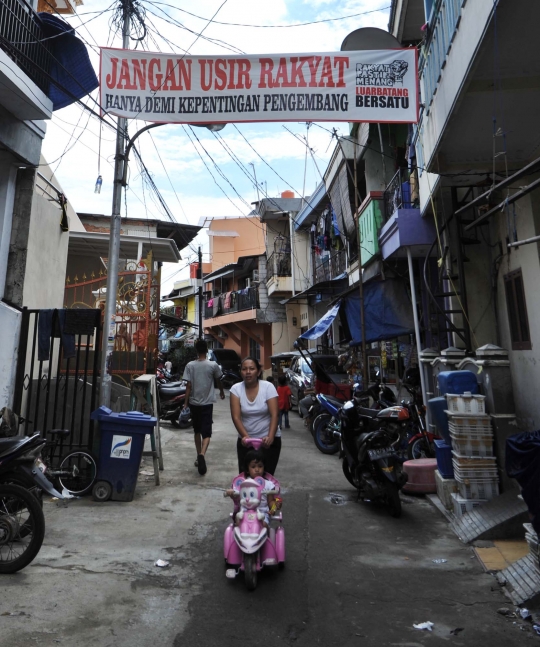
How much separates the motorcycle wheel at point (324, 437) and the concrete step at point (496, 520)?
4141mm

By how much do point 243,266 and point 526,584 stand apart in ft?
81.2

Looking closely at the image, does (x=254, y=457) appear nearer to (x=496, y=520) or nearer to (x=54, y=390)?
(x=496, y=520)

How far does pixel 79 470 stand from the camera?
18.1 ft

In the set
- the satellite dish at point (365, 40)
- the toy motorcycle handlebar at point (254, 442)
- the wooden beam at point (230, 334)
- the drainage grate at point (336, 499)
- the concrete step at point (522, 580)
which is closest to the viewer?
the concrete step at point (522, 580)

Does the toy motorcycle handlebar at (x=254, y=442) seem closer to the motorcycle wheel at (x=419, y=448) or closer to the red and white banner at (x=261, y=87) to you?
the motorcycle wheel at (x=419, y=448)

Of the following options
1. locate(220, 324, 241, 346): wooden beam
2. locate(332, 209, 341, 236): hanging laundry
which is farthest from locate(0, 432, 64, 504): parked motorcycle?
locate(220, 324, 241, 346): wooden beam

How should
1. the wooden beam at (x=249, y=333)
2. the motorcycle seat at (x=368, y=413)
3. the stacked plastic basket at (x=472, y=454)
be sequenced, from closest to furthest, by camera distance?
the stacked plastic basket at (x=472, y=454), the motorcycle seat at (x=368, y=413), the wooden beam at (x=249, y=333)

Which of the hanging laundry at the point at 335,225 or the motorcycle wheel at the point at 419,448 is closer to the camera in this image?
the motorcycle wheel at the point at 419,448

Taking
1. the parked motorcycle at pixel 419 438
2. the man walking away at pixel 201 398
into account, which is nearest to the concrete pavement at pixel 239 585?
the man walking away at pixel 201 398

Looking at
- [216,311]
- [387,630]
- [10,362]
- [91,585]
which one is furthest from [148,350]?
[216,311]

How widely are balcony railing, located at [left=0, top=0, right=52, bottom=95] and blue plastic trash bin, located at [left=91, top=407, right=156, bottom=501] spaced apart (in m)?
4.38

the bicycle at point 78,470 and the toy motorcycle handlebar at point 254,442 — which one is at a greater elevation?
the toy motorcycle handlebar at point 254,442

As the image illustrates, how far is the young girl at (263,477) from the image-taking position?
3.62 m

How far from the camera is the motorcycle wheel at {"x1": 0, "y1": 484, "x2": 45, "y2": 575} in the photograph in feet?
11.4
